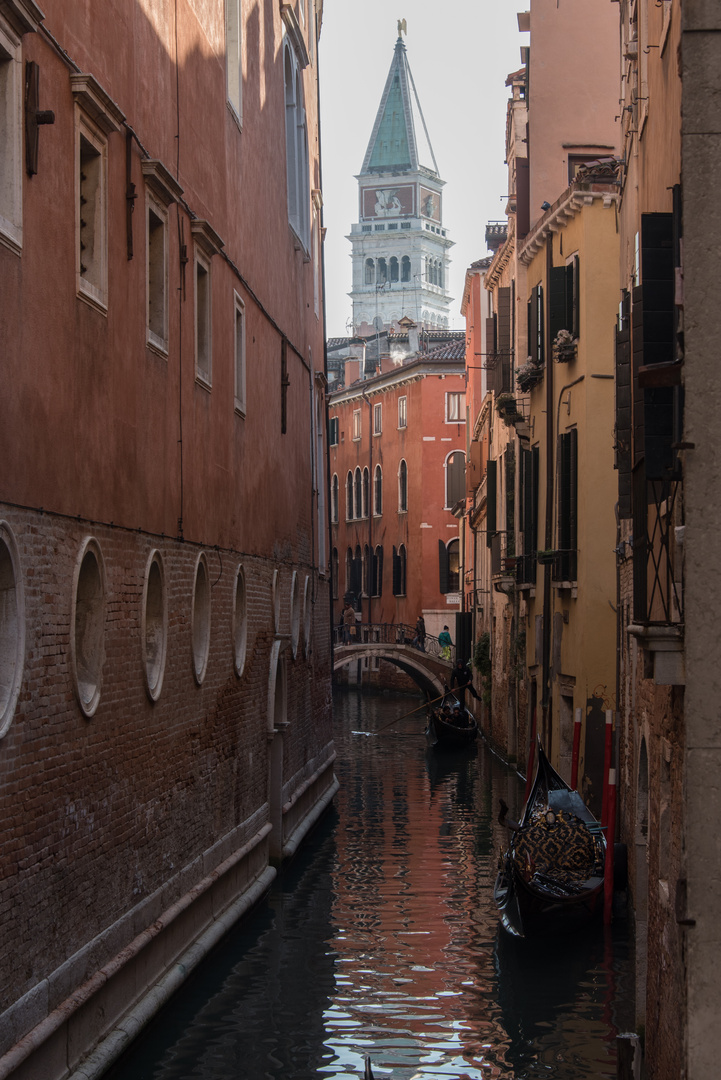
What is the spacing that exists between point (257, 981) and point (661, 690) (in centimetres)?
470

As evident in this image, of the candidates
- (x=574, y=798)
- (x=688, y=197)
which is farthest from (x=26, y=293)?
(x=574, y=798)

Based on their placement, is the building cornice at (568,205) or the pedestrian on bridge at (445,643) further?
the pedestrian on bridge at (445,643)

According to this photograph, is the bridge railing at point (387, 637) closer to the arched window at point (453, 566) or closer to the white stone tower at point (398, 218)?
the arched window at point (453, 566)

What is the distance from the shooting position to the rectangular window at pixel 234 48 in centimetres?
1345

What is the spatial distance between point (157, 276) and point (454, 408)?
112 feet

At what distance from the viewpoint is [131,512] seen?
9062mm

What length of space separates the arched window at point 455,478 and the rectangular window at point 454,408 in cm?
98

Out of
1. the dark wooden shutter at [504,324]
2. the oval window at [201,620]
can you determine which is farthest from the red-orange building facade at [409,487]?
the oval window at [201,620]

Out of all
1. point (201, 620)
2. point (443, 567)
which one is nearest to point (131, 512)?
point (201, 620)

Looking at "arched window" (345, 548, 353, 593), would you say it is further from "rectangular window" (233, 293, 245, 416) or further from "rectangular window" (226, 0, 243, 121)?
"rectangular window" (226, 0, 243, 121)

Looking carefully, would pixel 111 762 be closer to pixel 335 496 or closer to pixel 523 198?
pixel 523 198

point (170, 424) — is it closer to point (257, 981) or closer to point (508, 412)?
point (257, 981)

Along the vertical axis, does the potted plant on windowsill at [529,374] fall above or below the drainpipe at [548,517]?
above

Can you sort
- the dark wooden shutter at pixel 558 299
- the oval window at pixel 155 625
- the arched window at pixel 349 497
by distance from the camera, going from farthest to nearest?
the arched window at pixel 349 497 < the dark wooden shutter at pixel 558 299 < the oval window at pixel 155 625
